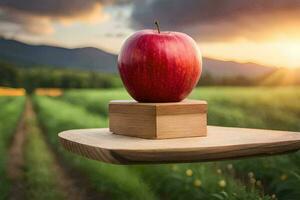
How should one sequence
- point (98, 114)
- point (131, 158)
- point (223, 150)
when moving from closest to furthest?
1. point (131, 158)
2. point (223, 150)
3. point (98, 114)

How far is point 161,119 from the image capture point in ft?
6.17

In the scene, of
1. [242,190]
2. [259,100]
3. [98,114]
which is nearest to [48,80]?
[98,114]

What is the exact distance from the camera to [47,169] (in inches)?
199

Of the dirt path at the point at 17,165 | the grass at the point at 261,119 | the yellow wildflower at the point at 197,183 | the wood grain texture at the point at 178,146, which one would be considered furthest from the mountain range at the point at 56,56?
the wood grain texture at the point at 178,146

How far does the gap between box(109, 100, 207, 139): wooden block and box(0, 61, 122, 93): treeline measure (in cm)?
309

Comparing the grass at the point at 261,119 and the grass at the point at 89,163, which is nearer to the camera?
the grass at the point at 261,119

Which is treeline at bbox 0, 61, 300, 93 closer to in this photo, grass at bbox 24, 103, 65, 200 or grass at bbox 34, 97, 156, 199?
grass at bbox 34, 97, 156, 199

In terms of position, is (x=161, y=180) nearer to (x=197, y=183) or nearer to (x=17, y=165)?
(x=197, y=183)

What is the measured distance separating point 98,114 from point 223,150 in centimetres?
400

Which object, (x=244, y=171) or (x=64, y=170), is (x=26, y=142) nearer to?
(x=64, y=170)

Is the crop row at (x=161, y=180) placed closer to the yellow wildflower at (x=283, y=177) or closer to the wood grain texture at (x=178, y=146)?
the yellow wildflower at (x=283, y=177)

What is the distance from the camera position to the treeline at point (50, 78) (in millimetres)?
5113

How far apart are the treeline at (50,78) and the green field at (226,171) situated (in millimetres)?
199

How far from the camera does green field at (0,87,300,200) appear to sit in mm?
3371
